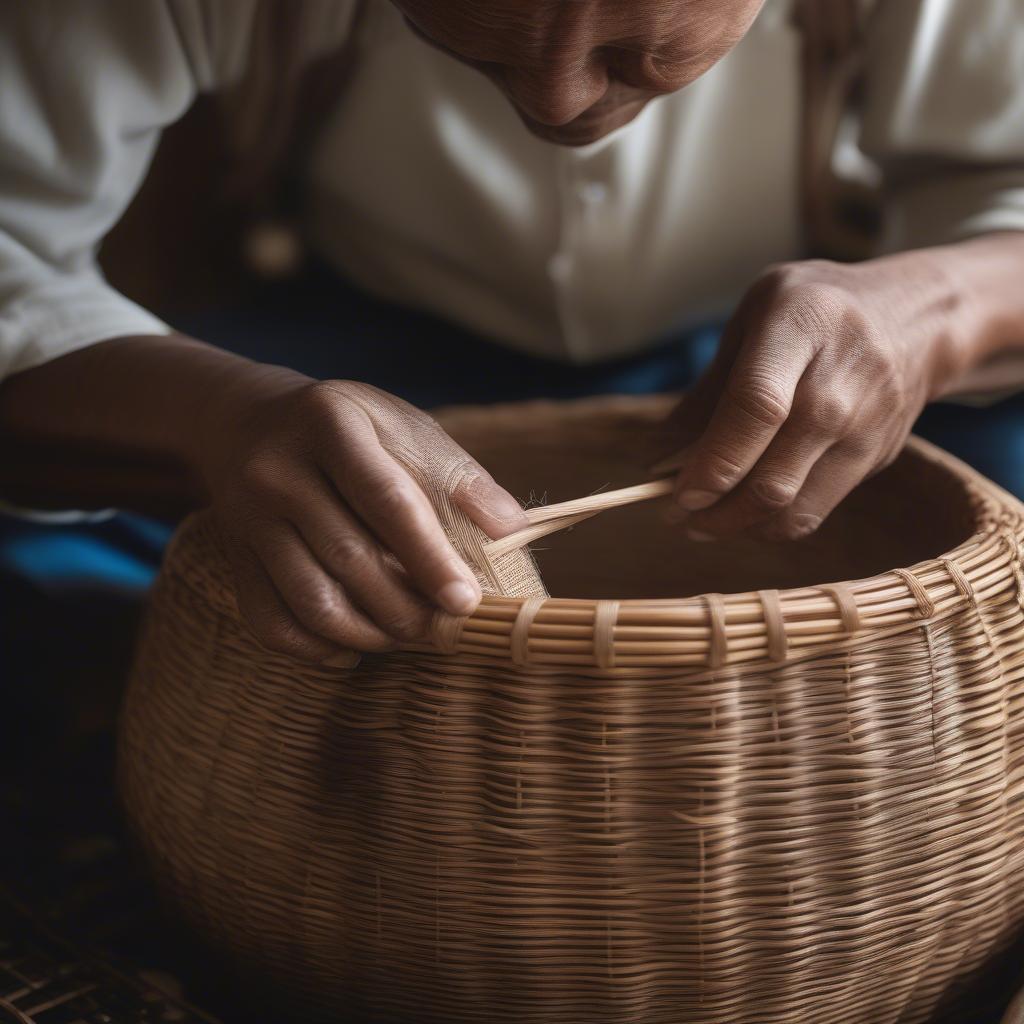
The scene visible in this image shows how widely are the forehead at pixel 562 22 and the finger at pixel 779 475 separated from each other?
0.23m

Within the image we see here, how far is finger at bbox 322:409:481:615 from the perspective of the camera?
23.4 inches

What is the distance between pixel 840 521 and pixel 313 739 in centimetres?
47

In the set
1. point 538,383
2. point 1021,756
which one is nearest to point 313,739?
point 1021,756

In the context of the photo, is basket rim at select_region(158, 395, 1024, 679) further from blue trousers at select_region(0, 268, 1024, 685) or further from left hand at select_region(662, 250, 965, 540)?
blue trousers at select_region(0, 268, 1024, 685)

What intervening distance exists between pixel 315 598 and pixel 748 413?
262mm

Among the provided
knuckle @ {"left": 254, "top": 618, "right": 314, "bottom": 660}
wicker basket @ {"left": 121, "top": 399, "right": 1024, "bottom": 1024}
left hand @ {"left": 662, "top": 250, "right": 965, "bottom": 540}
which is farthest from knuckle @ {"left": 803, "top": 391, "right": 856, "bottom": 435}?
knuckle @ {"left": 254, "top": 618, "right": 314, "bottom": 660}

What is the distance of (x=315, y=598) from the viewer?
0.61 m

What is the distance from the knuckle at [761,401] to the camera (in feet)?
2.25

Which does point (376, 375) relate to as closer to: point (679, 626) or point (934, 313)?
point (934, 313)

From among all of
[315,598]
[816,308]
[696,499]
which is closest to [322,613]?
[315,598]

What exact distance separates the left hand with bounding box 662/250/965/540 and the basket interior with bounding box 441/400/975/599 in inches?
5.8

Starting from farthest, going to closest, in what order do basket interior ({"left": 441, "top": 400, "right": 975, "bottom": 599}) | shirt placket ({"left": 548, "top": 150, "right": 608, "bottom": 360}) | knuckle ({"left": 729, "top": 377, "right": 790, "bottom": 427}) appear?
shirt placket ({"left": 548, "top": 150, "right": 608, "bottom": 360}) → basket interior ({"left": 441, "top": 400, "right": 975, "bottom": 599}) → knuckle ({"left": 729, "top": 377, "right": 790, "bottom": 427})

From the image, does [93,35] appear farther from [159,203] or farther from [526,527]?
[159,203]

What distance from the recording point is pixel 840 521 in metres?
0.94
